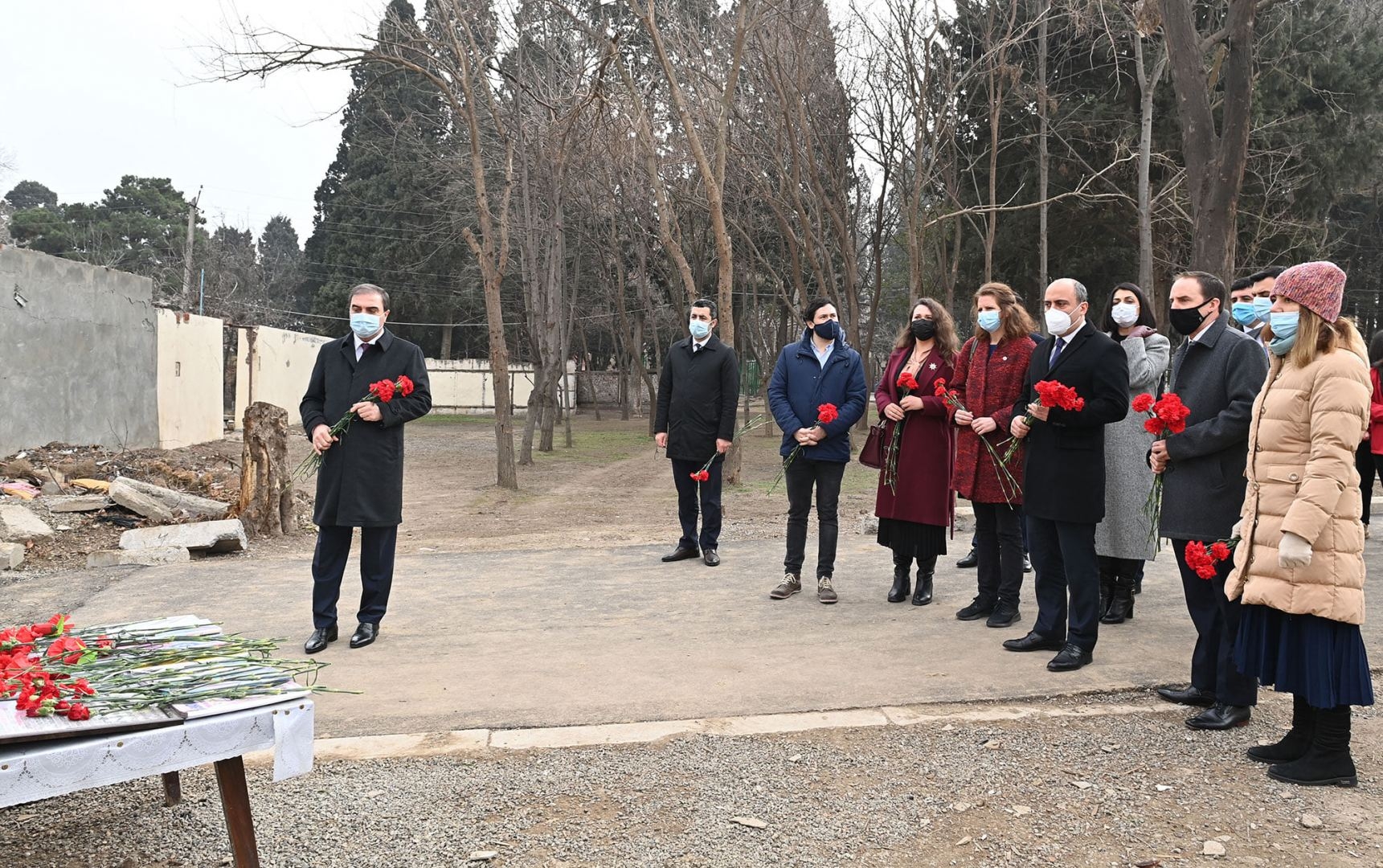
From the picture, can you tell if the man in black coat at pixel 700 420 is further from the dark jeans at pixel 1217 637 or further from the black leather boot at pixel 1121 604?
the dark jeans at pixel 1217 637

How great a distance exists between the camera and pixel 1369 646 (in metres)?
5.83

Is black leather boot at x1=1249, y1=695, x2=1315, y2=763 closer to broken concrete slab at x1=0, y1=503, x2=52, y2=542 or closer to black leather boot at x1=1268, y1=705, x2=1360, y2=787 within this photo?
black leather boot at x1=1268, y1=705, x2=1360, y2=787

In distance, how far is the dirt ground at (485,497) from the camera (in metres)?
10.5

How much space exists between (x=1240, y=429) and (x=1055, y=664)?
1.51 metres

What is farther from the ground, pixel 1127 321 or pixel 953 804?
pixel 1127 321

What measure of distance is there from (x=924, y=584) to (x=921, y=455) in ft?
2.90

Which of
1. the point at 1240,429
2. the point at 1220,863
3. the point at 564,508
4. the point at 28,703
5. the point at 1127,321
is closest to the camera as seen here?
the point at 28,703

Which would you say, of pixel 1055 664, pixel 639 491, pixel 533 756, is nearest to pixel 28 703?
pixel 533 756

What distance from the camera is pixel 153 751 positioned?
300cm

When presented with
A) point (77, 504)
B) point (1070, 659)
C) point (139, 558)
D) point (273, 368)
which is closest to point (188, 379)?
point (273, 368)

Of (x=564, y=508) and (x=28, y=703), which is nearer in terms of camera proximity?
(x=28, y=703)

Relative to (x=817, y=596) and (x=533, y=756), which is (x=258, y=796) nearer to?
(x=533, y=756)

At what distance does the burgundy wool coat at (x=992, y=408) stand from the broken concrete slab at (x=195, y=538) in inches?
254

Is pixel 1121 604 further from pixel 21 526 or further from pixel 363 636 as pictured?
pixel 21 526
